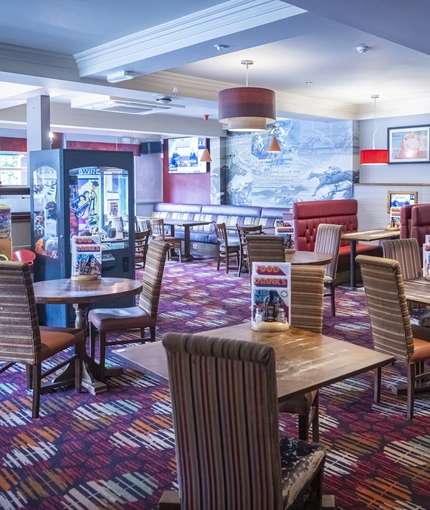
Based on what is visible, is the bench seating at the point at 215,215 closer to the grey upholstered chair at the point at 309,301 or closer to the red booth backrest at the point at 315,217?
the red booth backrest at the point at 315,217

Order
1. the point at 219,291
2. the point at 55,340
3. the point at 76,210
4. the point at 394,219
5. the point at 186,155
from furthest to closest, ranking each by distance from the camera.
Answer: the point at 186,155 < the point at 394,219 < the point at 219,291 < the point at 76,210 < the point at 55,340

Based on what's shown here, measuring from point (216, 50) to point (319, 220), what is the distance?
14.1 feet

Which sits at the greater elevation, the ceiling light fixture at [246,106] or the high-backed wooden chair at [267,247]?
the ceiling light fixture at [246,106]

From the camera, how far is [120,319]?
14.5ft

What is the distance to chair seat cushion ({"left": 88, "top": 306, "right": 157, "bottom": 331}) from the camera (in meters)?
4.38

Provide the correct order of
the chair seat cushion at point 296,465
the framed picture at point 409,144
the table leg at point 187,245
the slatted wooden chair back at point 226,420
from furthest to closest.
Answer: the table leg at point 187,245 → the framed picture at point 409,144 → the chair seat cushion at point 296,465 → the slatted wooden chair back at point 226,420

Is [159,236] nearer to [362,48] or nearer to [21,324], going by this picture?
[362,48]

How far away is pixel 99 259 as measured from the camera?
4547mm

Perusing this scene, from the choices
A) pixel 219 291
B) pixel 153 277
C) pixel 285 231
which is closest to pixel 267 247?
pixel 285 231

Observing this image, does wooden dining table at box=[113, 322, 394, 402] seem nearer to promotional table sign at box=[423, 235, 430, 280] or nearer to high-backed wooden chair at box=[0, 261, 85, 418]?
high-backed wooden chair at box=[0, 261, 85, 418]

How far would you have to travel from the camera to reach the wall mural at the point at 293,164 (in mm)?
10414

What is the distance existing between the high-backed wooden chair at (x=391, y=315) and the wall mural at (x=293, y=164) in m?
6.89

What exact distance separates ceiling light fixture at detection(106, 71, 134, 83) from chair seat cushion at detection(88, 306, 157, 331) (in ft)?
8.77

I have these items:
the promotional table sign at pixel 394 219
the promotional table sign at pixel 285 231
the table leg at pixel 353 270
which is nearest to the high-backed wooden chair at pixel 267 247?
the promotional table sign at pixel 285 231
